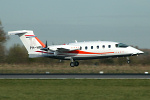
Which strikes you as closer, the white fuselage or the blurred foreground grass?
the blurred foreground grass

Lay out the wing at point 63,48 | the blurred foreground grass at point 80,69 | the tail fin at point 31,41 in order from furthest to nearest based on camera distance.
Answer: the tail fin at point 31,41 → the wing at point 63,48 → the blurred foreground grass at point 80,69

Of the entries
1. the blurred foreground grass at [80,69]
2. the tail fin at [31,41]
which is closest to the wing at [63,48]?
the tail fin at [31,41]

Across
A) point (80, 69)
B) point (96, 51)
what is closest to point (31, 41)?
point (80, 69)

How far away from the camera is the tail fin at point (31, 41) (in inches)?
1786

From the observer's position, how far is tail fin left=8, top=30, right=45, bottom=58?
45.4 meters

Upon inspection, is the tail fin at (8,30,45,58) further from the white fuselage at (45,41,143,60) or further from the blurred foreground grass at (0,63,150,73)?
the blurred foreground grass at (0,63,150,73)

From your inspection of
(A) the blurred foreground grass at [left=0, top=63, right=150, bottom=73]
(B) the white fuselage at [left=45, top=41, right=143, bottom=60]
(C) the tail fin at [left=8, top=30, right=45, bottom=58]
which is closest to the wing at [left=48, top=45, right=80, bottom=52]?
(B) the white fuselage at [left=45, top=41, right=143, bottom=60]

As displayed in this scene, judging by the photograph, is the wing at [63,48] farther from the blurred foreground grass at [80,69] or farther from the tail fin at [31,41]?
the blurred foreground grass at [80,69]

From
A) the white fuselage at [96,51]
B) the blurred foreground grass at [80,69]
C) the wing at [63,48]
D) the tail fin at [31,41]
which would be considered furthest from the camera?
the tail fin at [31,41]

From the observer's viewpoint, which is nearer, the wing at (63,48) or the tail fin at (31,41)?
the wing at (63,48)

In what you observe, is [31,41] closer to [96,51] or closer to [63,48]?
[63,48]
